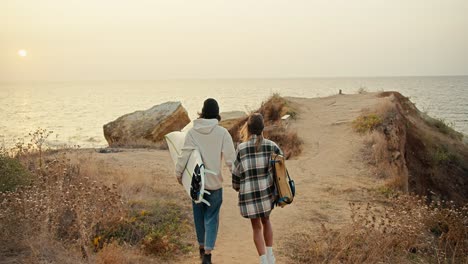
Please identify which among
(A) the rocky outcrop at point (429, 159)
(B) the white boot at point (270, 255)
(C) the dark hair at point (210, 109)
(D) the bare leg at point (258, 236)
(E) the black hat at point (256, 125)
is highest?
(C) the dark hair at point (210, 109)

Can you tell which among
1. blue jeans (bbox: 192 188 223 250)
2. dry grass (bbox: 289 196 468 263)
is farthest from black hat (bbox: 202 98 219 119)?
dry grass (bbox: 289 196 468 263)

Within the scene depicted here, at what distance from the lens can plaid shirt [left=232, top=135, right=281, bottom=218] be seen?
201 inches

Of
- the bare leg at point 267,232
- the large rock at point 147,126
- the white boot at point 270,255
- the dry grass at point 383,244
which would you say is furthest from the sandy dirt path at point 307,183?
the large rock at point 147,126

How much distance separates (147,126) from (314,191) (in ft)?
30.7

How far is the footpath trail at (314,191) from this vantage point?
6.88 metres

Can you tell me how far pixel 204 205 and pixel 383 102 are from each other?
1573 centimetres

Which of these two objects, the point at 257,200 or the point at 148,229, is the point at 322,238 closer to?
the point at 257,200

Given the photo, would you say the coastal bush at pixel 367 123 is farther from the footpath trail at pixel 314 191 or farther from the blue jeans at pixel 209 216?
the blue jeans at pixel 209 216

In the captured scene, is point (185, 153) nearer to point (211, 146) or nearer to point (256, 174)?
point (211, 146)

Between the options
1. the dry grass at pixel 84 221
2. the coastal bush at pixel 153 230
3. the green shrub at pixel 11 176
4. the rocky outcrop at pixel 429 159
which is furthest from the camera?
the rocky outcrop at pixel 429 159

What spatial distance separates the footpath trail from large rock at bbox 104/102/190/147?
4.98 meters

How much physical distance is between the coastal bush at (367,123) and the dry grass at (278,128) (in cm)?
232

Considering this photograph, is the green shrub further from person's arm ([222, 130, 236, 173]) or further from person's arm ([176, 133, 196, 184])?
person's arm ([222, 130, 236, 173])

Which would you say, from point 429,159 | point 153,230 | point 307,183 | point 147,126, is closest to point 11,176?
point 153,230
